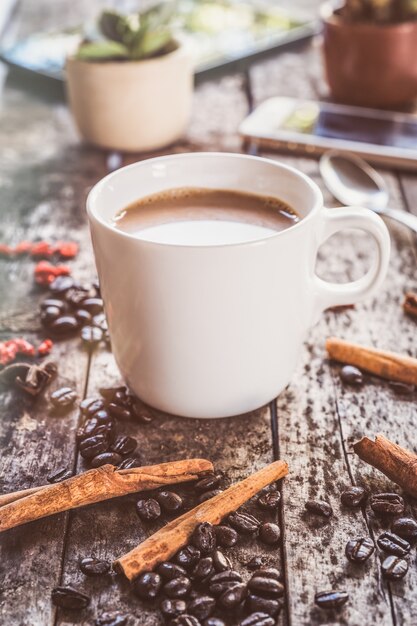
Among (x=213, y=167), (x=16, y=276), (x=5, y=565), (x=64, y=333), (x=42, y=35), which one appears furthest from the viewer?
(x=42, y=35)

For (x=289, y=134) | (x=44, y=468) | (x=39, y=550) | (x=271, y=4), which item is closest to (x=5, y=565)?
(x=39, y=550)

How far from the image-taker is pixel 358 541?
0.80 m

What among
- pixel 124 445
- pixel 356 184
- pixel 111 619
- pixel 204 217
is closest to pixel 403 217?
pixel 356 184

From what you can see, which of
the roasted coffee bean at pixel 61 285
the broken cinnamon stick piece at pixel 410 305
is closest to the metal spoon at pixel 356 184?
the broken cinnamon stick piece at pixel 410 305

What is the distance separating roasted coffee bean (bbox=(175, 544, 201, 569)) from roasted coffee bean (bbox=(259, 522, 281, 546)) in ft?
0.25

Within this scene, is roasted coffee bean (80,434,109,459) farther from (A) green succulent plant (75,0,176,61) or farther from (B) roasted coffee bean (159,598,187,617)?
(A) green succulent plant (75,0,176,61)

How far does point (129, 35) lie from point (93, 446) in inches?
40.7

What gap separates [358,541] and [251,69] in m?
1.75

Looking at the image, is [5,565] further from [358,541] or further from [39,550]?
[358,541]

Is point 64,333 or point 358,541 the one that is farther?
point 64,333

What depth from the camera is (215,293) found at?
2.82 ft

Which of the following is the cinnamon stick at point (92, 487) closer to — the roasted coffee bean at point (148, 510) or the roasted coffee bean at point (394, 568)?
the roasted coffee bean at point (148, 510)

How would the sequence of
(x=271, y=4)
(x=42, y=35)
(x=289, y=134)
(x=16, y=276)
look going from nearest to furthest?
(x=16, y=276) < (x=289, y=134) < (x=42, y=35) < (x=271, y=4)

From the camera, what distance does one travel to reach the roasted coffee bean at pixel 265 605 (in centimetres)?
73
